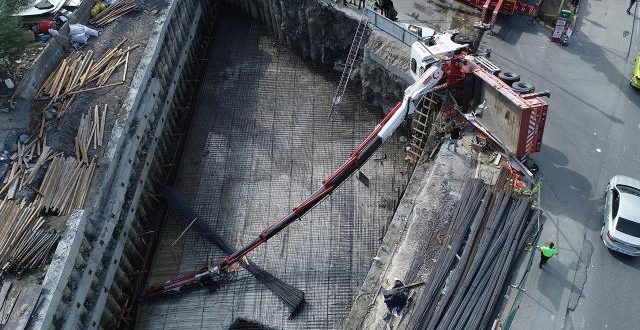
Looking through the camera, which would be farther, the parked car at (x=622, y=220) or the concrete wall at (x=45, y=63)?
the concrete wall at (x=45, y=63)

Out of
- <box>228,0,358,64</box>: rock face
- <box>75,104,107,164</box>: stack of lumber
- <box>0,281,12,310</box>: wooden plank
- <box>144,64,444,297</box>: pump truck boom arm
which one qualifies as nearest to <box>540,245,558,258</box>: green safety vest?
<box>144,64,444,297</box>: pump truck boom arm

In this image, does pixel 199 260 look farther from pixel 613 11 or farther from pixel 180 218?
pixel 613 11

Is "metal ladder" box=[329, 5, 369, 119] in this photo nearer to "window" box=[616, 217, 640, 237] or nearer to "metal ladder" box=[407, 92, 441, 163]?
"metal ladder" box=[407, 92, 441, 163]

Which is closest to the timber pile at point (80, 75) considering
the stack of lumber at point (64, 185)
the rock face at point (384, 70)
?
the stack of lumber at point (64, 185)

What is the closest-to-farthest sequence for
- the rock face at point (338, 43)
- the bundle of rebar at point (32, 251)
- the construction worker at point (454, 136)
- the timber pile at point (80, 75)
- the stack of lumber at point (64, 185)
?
1. the bundle of rebar at point (32, 251)
2. the stack of lumber at point (64, 185)
3. the construction worker at point (454, 136)
4. the timber pile at point (80, 75)
5. the rock face at point (338, 43)

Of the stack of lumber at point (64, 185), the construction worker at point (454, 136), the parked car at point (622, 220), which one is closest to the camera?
the parked car at point (622, 220)

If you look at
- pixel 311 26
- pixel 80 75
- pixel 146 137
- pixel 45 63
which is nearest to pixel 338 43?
pixel 311 26

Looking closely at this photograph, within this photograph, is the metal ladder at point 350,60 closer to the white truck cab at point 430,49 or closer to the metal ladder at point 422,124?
the white truck cab at point 430,49

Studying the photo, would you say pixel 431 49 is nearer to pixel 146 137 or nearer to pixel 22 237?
pixel 146 137
